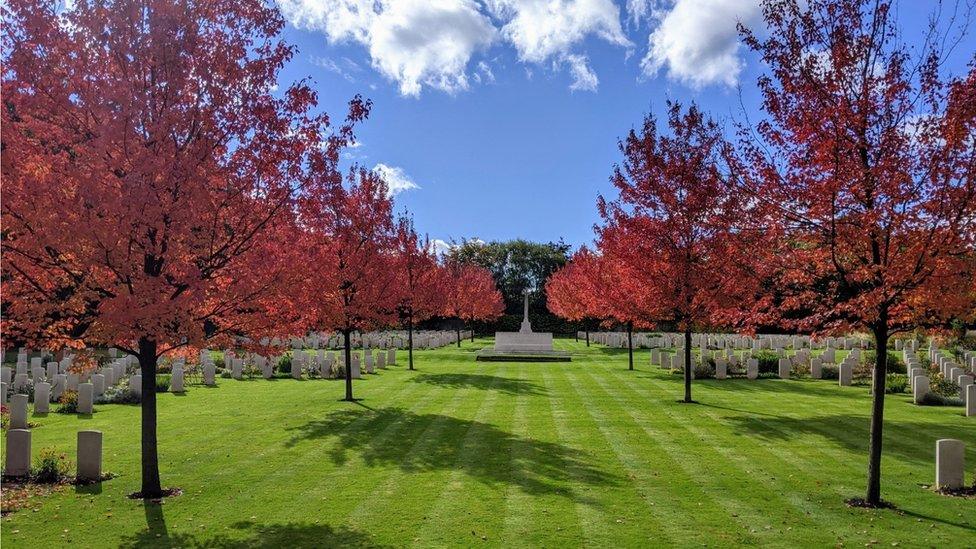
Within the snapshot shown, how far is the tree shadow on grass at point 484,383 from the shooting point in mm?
22500

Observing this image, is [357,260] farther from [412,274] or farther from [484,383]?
[412,274]

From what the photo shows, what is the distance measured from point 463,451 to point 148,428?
5.67 meters

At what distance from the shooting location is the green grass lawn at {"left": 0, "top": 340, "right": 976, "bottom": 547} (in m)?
8.34

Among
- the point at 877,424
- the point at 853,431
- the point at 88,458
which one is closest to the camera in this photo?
the point at 877,424

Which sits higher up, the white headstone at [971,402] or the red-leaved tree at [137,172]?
the red-leaved tree at [137,172]

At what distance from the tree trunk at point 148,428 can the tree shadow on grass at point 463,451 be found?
129 inches

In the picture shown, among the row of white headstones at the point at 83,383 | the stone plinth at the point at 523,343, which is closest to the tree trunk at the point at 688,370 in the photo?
the row of white headstones at the point at 83,383

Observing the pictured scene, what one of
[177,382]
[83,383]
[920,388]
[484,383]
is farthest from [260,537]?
[920,388]

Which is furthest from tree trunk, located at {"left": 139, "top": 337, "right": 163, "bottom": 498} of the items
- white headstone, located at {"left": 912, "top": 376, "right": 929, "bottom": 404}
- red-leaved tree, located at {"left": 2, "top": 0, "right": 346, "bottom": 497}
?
white headstone, located at {"left": 912, "top": 376, "right": 929, "bottom": 404}

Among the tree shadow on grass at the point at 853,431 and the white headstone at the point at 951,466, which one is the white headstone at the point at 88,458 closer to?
the tree shadow on grass at the point at 853,431

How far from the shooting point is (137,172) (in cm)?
836

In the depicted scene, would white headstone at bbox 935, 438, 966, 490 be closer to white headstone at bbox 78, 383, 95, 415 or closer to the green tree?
white headstone at bbox 78, 383, 95, 415

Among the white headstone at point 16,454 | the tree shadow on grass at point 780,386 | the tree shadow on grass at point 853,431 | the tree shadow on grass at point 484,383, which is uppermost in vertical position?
the white headstone at point 16,454

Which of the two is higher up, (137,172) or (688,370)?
(137,172)
